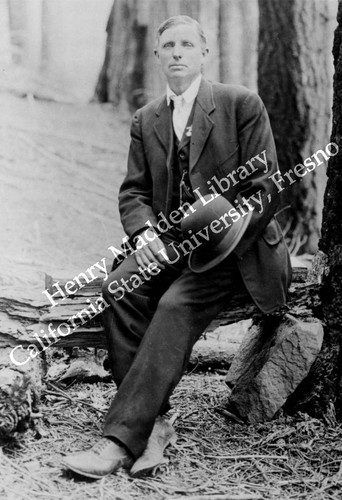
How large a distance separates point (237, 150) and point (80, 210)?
2.75 metres

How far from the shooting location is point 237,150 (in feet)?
10.1

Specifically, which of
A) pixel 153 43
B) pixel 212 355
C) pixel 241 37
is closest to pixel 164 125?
pixel 212 355

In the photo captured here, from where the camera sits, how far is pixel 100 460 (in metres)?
2.47

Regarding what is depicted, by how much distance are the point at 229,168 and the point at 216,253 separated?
47cm

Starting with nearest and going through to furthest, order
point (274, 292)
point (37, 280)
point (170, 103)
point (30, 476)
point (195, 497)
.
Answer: point (195, 497), point (30, 476), point (274, 292), point (170, 103), point (37, 280)

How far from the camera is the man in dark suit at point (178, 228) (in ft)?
8.75

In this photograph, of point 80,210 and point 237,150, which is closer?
point 237,150

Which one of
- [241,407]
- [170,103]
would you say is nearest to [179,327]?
[241,407]

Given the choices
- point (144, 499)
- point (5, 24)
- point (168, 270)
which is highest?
point (5, 24)

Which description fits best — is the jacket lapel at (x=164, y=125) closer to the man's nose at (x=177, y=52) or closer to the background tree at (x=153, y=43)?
the man's nose at (x=177, y=52)

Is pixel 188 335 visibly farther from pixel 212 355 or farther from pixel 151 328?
pixel 212 355

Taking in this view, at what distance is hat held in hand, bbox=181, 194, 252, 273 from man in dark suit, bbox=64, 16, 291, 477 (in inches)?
2.0

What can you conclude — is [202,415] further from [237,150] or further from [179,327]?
[237,150]

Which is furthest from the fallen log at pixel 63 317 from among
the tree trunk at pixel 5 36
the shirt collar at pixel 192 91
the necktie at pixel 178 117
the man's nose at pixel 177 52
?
the tree trunk at pixel 5 36
